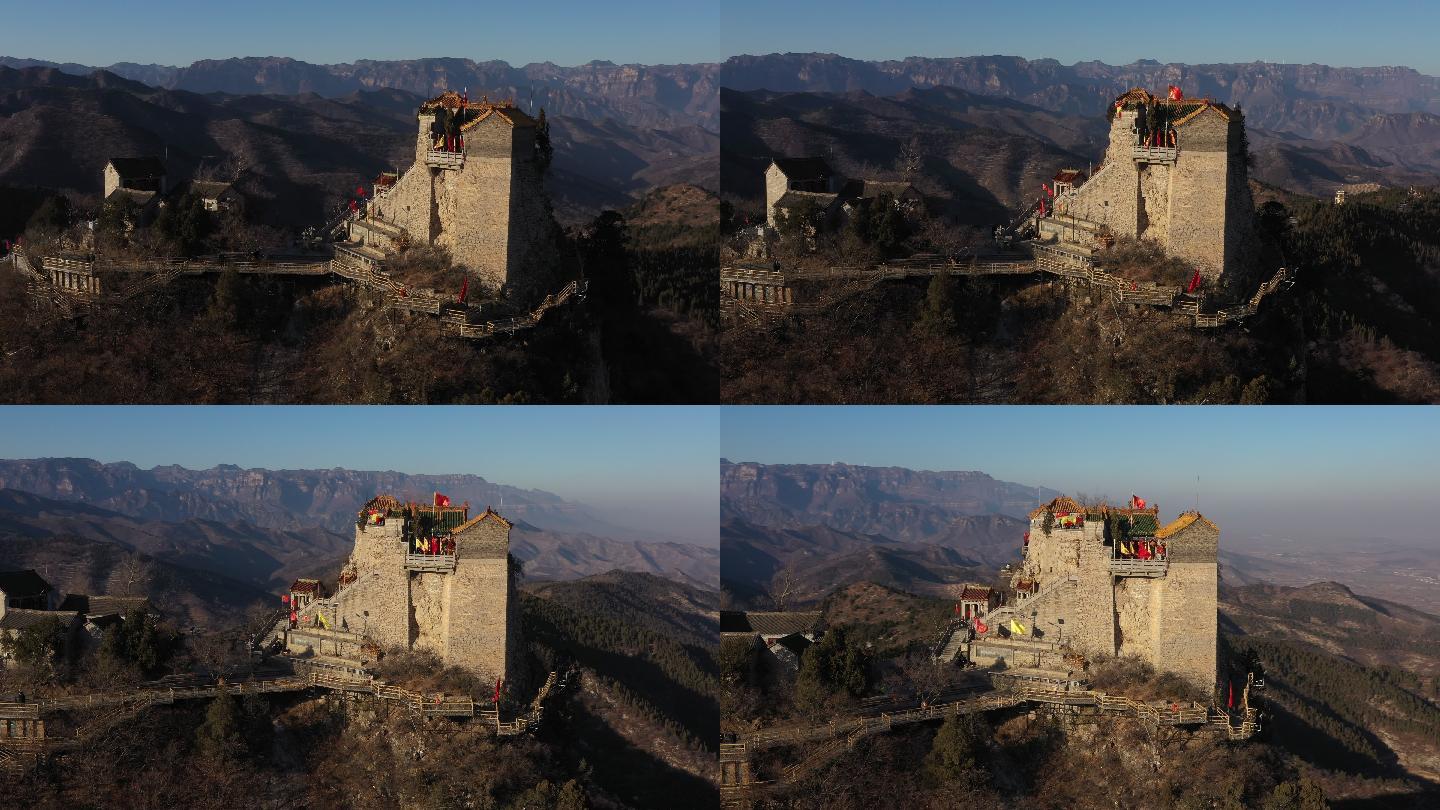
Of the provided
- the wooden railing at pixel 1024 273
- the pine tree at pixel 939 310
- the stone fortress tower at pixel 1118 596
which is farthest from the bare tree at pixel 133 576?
the stone fortress tower at pixel 1118 596

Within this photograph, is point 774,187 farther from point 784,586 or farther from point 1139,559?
point 1139,559

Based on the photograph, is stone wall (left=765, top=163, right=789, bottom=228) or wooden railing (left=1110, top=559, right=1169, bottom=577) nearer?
wooden railing (left=1110, top=559, right=1169, bottom=577)

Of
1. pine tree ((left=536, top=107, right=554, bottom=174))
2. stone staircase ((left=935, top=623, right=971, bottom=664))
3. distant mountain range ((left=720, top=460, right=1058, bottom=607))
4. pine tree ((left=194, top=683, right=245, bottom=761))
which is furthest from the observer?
distant mountain range ((left=720, top=460, right=1058, bottom=607))

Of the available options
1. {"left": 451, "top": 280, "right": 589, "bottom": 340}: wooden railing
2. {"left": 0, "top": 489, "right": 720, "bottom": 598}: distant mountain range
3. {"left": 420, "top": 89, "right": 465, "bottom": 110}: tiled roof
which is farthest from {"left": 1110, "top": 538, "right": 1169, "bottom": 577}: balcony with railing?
{"left": 0, "top": 489, "right": 720, "bottom": 598}: distant mountain range

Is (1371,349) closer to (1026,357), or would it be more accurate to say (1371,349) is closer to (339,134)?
(1026,357)

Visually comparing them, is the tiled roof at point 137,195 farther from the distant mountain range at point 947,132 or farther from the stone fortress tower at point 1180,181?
the distant mountain range at point 947,132

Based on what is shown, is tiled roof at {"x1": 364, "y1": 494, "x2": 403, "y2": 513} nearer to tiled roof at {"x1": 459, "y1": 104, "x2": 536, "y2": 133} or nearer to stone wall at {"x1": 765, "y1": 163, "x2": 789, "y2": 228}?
tiled roof at {"x1": 459, "y1": 104, "x2": 536, "y2": 133}

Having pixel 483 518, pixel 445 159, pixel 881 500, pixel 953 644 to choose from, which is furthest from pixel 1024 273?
pixel 881 500
